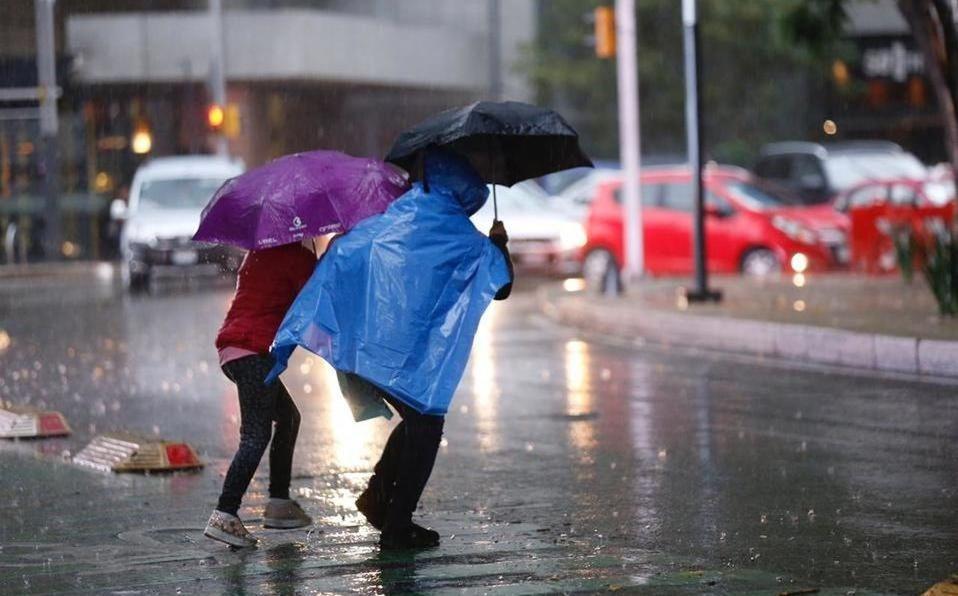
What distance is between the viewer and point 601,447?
10672 mm

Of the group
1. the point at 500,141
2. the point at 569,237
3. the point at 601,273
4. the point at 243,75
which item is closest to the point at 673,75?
the point at 243,75

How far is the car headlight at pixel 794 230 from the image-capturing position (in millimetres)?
24938

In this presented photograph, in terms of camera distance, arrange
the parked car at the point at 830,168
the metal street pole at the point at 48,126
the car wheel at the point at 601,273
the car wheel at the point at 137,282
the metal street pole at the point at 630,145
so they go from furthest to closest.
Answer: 1. the metal street pole at the point at 48,126
2. the parked car at the point at 830,168
3. the car wheel at the point at 137,282
4. the metal street pole at the point at 630,145
5. the car wheel at the point at 601,273

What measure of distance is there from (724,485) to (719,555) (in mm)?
1823

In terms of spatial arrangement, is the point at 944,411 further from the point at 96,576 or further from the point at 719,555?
the point at 96,576

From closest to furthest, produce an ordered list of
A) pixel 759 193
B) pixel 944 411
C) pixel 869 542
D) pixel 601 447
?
pixel 869 542 → pixel 601 447 → pixel 944 411 → pixel 759 193

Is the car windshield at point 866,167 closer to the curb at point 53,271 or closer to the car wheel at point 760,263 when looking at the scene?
the car wheel at point 760,263

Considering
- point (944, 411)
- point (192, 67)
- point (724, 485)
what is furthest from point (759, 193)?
point (192, 67)

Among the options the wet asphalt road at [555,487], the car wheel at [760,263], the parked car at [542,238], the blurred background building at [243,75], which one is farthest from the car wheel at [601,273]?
the blurred background building at [243,75]

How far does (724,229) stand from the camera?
25.2 meters

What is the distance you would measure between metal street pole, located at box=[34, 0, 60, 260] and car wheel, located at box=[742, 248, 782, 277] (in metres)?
20.0

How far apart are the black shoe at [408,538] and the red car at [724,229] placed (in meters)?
16.9

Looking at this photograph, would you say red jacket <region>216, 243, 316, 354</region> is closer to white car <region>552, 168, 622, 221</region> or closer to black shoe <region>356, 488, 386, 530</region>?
black shoe <region>356, 488, 386, 530</region>

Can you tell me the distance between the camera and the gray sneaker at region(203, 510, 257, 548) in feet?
25.1
